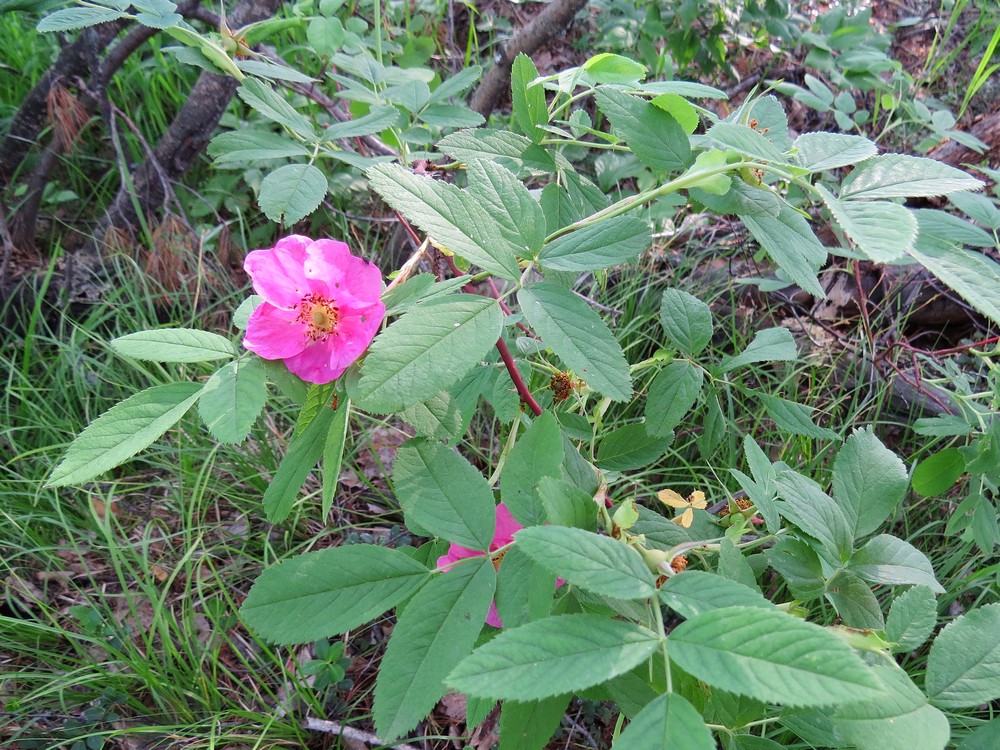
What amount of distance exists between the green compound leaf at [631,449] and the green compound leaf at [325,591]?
0.42m

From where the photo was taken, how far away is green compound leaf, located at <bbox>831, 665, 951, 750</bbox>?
553 mm

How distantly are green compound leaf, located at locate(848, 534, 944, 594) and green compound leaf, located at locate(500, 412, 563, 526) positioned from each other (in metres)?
0.37

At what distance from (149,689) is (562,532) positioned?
1.30m

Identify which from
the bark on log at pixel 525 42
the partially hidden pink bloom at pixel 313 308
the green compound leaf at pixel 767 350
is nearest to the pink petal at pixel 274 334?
the partially hidden pink bloom at pixel 313 308

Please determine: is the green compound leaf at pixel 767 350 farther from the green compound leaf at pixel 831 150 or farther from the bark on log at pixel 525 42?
the bark on log at pixel 525 42

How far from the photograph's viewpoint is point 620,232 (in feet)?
2.21

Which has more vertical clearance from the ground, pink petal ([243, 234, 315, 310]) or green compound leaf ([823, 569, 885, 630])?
pink petal ([243, 234, 315, 310])

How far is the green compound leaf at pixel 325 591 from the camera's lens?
24.8 inches

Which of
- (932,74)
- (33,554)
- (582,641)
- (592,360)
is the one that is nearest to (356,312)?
(592,360)

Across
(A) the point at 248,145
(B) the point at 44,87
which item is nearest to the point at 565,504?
(A) the point at 248,145

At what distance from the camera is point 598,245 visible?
0.68m

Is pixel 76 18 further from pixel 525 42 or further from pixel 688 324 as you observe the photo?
pixel 525 42

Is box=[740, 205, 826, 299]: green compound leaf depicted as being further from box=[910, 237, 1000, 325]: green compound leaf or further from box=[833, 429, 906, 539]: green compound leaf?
box=[833, 429, 906, 539]: green compound leaf

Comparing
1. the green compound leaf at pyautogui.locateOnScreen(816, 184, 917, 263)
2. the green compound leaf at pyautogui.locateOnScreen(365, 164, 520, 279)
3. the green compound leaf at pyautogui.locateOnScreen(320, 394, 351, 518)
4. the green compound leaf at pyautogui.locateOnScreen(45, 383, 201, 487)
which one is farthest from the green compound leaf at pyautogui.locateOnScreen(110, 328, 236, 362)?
the green compound leaf at pyautogui.locateOnScreen(816, 184, 917, 263)
